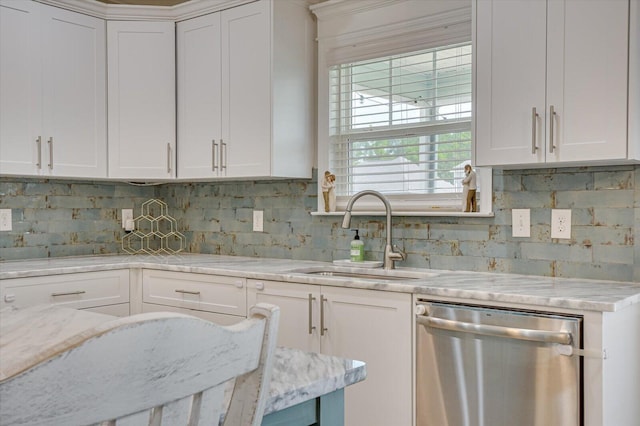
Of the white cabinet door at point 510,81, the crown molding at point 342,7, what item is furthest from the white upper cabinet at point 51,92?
the white cabinet door at point 510,81

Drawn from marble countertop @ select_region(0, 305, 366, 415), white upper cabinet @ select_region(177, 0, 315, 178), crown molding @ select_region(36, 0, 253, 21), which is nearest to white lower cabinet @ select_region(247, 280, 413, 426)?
white upper cabinet @ select_region(177, 0, 315, 178)

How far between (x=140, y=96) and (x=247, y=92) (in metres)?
0.74

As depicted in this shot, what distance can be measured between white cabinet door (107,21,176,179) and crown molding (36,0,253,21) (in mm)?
42

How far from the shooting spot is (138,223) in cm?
433

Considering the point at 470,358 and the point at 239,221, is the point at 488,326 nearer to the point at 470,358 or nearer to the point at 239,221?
the point at 470,358

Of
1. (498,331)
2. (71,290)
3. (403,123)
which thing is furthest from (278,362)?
(71,290)

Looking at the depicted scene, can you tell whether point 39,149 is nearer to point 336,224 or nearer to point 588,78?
point 336,224

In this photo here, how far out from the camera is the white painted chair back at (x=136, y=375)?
1.68 feet

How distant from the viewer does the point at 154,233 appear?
14.2 feet

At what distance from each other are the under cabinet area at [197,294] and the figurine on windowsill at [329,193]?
0.69m

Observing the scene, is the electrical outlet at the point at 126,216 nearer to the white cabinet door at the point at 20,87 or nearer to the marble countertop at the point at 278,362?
the white cabinet door at the point at 20,87

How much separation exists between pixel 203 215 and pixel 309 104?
1129 mm

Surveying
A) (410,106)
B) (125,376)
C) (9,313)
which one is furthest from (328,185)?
(125,376)

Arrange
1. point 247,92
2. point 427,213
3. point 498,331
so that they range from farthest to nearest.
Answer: point 247,92 → point 427,213 → point 498,331
